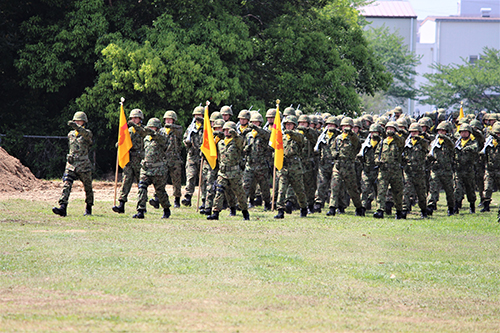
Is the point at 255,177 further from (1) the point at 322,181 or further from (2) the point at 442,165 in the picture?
(2) the point at 442,165

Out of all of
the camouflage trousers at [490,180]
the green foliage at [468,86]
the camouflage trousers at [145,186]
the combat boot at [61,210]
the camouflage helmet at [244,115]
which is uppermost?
the green foliage at [468,86]

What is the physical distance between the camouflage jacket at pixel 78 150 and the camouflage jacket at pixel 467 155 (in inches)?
345

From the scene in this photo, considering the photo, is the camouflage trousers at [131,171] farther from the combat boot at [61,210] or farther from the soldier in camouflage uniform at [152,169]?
the combat boot at [61,210]

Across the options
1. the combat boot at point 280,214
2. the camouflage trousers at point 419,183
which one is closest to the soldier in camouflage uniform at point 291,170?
the combat boot at point 280,214

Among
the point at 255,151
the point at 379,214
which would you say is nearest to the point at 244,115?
the point at 255,151

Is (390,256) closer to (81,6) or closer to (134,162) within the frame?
(134,162)

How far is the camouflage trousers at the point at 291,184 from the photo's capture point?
14.7 meters

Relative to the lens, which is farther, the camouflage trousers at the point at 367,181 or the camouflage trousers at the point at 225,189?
the camouflage trousers at the point at 367,181

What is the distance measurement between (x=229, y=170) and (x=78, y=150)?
2967 mm

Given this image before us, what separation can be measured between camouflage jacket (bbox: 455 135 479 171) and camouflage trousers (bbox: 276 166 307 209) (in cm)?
458

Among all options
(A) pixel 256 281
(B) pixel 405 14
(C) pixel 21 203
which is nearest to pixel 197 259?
(A) pixel 256 281

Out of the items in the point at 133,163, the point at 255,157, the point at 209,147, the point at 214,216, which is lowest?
the point at 214,216

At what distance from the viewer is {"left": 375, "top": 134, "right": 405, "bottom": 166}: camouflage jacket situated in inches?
592

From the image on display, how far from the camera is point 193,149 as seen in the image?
16.8m
